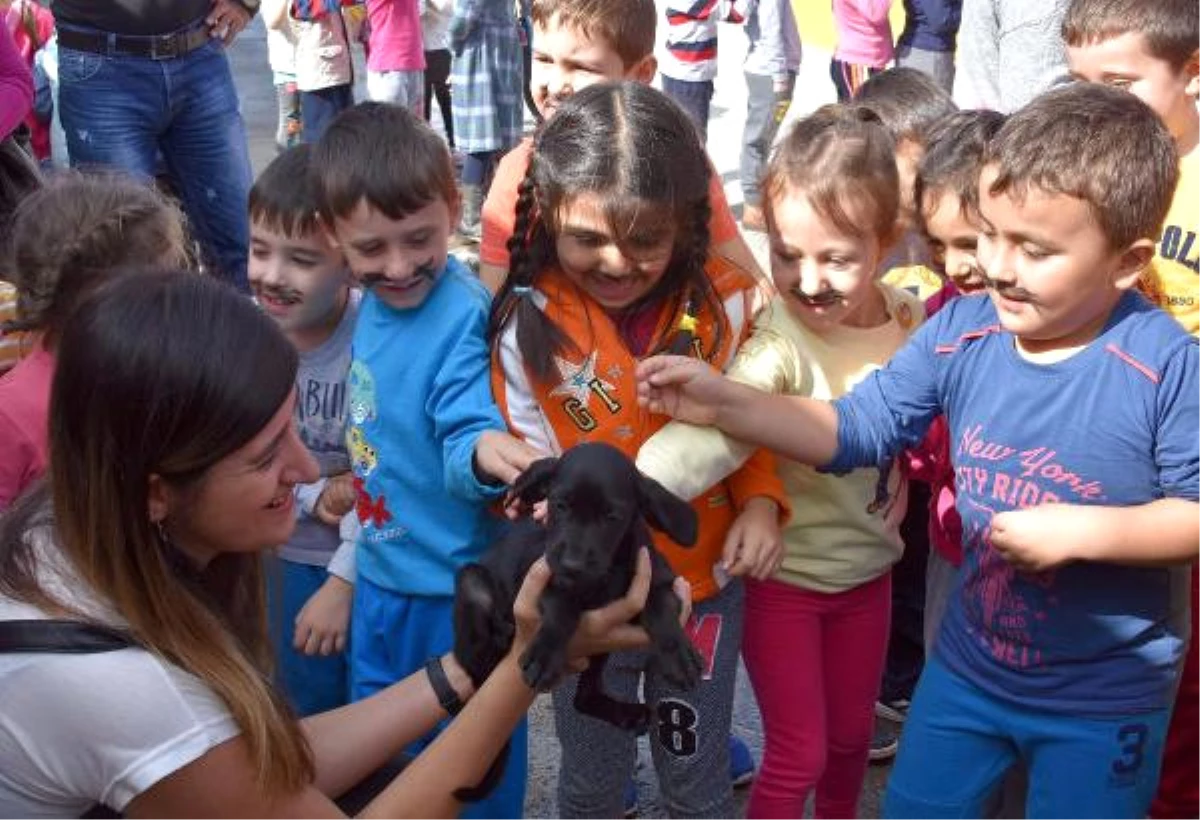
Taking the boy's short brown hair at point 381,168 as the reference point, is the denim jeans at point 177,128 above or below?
below

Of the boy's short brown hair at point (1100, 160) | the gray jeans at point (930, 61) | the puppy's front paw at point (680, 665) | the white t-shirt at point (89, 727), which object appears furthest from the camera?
the gray jeans at point (930, 61)

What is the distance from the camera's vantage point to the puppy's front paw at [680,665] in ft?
6.36

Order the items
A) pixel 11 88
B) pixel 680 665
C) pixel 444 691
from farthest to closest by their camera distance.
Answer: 1. pixel 11 88
2. pixel 444 691
3. pixel 680 665

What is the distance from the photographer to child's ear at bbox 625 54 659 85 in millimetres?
3092

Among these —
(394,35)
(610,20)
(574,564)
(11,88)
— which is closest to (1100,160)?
(574,564)

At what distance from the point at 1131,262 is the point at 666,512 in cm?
85

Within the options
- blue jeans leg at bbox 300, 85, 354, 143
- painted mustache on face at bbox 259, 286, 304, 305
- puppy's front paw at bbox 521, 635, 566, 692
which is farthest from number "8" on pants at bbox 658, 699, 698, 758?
blue jeans leg at bbox 300, 85, 354, 143

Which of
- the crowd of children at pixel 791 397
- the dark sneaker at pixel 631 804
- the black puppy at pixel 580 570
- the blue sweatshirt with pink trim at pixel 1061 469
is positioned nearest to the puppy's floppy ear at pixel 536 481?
the black puppy at pixel 580 570

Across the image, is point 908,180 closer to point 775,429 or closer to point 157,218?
point 775,429

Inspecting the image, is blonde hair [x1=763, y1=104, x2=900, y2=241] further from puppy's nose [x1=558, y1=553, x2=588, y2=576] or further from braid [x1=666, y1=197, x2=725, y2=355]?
puppy's nose [x1=558, y1=553, x2=588, y2=576]

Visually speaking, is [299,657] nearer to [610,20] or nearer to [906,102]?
[610,20]

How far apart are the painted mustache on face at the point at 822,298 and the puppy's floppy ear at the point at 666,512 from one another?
0.66m

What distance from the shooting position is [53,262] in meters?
2.48

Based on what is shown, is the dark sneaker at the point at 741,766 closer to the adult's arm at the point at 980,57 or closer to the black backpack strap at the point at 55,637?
the black backpack strap at the point at 55,637
